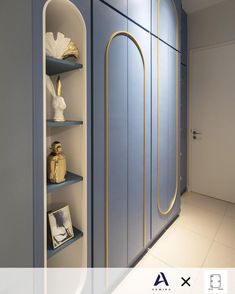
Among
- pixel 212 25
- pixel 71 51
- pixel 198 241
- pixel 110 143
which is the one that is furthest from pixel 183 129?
pixel 71 51

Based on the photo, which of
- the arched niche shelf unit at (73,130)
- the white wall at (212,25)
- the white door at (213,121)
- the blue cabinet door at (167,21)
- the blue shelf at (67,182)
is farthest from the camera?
the white door at (213,121)

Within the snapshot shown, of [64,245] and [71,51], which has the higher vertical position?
[71,51]

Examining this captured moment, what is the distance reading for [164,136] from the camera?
2316 millimetres

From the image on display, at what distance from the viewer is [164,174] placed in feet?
7.70

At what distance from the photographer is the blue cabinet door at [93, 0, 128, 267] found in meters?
1.36

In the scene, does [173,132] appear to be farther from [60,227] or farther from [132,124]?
[60,227]

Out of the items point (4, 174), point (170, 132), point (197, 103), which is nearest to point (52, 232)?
point (4, 174)

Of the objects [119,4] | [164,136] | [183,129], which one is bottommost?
[164,136]

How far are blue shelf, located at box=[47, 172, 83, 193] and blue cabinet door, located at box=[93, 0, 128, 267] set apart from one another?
0.13 m

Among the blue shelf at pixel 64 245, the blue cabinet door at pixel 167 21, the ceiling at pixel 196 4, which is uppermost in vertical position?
the ceiling at pixel 196 4

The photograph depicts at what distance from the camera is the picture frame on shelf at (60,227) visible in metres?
1.21

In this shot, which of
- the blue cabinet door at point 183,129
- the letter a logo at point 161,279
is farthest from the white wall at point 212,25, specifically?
the letter a logo at point 161,279

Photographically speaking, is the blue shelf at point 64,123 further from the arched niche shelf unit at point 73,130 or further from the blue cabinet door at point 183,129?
the blue cabinet door at point 183,129

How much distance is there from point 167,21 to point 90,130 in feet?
5.67
